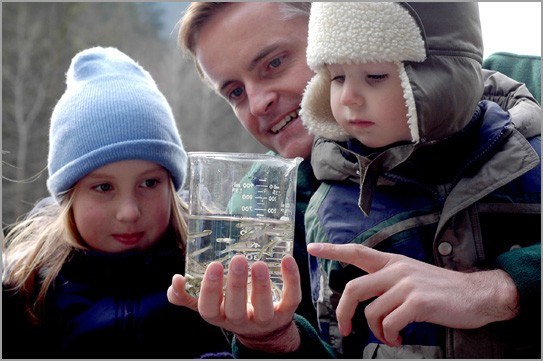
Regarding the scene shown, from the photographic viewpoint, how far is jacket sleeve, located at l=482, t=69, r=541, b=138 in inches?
50.8

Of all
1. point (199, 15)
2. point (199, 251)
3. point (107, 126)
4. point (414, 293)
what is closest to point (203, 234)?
point (199, 251)

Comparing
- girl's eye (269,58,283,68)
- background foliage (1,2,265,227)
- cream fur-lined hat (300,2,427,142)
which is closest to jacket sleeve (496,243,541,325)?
cream fur-lined hat (300,2,427,142)

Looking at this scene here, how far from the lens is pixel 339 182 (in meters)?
1.36

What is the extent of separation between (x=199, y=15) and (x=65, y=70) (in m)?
5.02

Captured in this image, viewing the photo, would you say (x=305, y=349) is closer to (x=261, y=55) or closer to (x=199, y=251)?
(x=199, y=251)

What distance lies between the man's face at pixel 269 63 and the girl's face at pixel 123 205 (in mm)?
336

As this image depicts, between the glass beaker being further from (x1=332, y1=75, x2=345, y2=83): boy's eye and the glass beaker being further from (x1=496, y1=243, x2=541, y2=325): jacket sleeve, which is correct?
(x1=496, y1=243, x2=541, y2=325): jacket sleeve

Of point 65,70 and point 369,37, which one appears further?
point 65,70

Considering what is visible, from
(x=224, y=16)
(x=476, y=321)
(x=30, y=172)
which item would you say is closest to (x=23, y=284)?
(x=224, y=16)

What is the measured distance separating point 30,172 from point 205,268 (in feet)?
17.9

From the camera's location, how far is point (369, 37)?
1.17 m

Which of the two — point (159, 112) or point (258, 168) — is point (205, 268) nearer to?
point (258, 168)

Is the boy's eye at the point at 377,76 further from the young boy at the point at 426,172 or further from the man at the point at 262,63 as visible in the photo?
the man at the point at 262,63

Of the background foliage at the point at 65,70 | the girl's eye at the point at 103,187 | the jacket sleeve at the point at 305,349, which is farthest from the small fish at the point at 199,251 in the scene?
the background foliage at the point at 65,70
